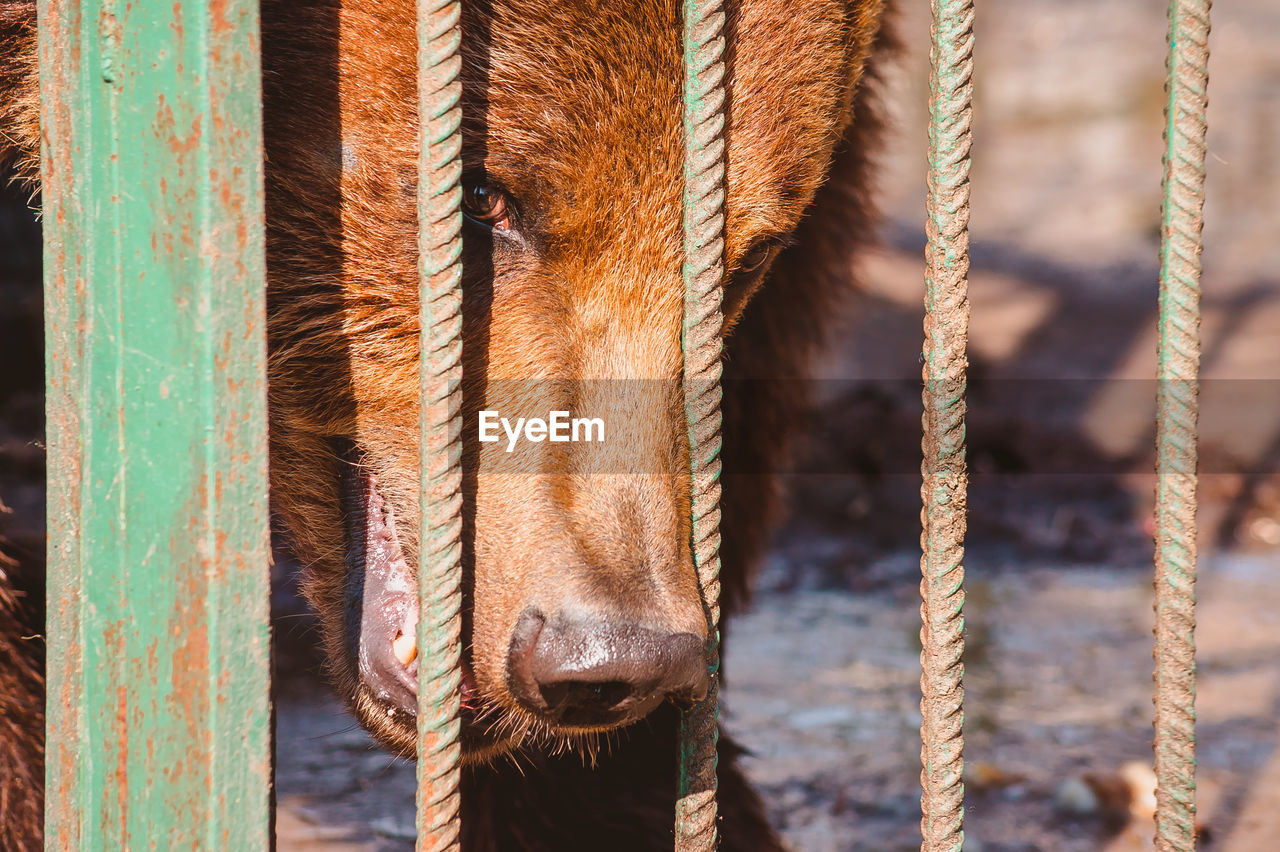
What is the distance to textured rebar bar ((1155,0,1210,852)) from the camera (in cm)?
172

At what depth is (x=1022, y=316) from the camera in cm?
980

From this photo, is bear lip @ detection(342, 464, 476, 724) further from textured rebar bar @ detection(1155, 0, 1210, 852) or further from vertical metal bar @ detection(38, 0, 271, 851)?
textured rebar bar @ detection(1155, 0, 1210, 852)

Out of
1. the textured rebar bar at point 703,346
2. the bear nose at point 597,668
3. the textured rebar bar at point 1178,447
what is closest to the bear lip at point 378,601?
the bear nose at point 597,668

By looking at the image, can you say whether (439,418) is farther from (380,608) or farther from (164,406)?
(380,608)

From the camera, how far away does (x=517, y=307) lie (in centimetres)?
200

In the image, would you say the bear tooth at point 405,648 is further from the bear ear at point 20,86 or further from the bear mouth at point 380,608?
the bear ear at point 20,86

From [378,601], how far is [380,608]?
0.02 m

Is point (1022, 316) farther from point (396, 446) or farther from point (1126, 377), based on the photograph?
point (396, 446)

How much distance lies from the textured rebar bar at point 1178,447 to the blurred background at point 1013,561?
931 mm

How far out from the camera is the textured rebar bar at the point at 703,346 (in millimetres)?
1688

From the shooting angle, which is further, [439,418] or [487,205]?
[487,205]

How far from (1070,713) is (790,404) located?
5.20 feet

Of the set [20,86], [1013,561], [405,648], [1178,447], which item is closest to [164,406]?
[405,648]

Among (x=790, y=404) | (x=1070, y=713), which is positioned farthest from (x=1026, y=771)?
(x=790, y=404)
